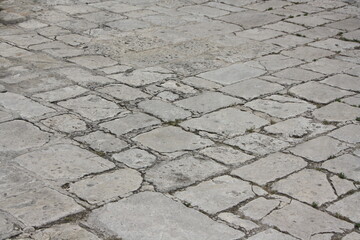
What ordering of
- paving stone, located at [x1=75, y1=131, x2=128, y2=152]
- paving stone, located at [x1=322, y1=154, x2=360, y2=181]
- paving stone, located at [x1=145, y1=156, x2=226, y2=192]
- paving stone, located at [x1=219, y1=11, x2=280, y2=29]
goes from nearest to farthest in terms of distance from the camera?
1. paving stone, located at [x1=145, y1=156, x2=226, y2=192]
2. paving stone, located at [x1=322, y1=154, x2=360, y2=181]
3. paving stone, located at [x1=75, y1=131, x2=128, y2=152]
4. paving stone, located at [x1=219, y1=11, x2=280, y2=29]

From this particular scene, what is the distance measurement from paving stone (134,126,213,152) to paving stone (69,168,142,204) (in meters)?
0.44

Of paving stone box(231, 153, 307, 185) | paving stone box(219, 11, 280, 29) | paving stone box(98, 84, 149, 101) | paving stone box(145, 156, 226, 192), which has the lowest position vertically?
paving stone box(145, 156, 226, 192)

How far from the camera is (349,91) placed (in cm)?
574

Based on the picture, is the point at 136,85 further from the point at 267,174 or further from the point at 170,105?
the point at 267,174

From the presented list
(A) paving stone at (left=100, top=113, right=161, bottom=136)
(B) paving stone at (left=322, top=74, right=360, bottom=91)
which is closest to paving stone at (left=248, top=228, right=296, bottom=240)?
(A) paving stone at (left=100, top=113, right=161, bottom=136)

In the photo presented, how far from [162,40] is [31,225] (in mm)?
3729

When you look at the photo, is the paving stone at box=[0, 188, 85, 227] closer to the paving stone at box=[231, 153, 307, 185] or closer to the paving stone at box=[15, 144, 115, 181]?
the paving stone at box=[15, 144, 115, 181]

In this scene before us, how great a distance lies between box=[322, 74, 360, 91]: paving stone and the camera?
5840mm

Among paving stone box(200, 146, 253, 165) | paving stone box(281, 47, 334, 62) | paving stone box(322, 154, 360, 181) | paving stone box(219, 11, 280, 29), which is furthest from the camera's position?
paving stone box(219, 11, 280, 29)

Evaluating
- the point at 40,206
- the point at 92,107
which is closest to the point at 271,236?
the point at 40,206

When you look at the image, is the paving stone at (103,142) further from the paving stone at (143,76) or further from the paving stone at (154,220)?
the paving stone at (143,76)

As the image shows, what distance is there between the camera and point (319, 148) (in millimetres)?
4648

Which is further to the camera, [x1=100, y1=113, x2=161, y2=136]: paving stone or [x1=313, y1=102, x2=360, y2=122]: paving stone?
[x1=313, y1=102, x2=360, y2=122]: paving stone

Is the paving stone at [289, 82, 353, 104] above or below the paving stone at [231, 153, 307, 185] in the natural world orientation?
above
